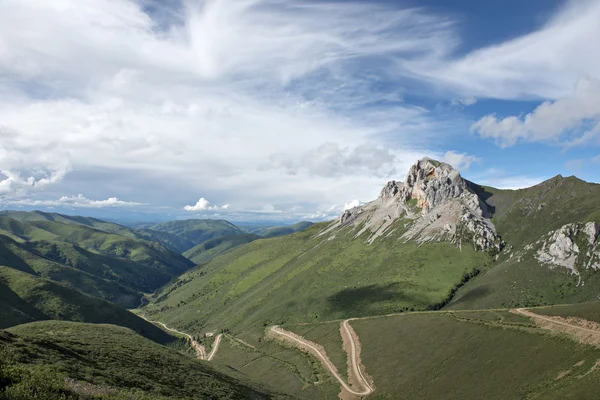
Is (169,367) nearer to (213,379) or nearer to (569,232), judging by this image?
(213,379)

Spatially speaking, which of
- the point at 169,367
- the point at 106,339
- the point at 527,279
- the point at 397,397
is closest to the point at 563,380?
the point at 397,397

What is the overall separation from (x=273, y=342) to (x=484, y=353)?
347 feet

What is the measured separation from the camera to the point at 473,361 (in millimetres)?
88625

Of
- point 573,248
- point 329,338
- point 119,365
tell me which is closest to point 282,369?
point 329,338

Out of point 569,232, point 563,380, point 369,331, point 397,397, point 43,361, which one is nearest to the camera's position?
point 43,361

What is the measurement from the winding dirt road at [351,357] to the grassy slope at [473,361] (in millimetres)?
3152

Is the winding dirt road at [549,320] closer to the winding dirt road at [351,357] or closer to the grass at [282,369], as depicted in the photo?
the winding dirt road at [351,357]

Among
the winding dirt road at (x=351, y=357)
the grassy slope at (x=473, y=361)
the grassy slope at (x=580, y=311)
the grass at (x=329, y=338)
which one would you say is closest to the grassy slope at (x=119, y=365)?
the winding dirt road at (x=351, y=357)

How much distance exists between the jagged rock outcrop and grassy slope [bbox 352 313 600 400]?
95.7m

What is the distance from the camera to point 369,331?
138m

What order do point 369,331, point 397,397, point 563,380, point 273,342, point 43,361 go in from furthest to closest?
point 273,342
point 369,331
point 397,397
point 563,380
point 43,361

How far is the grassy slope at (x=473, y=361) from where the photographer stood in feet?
229

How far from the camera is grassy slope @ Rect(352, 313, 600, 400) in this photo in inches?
2749

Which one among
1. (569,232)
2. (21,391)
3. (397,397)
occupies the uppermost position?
(569,232)
